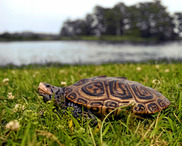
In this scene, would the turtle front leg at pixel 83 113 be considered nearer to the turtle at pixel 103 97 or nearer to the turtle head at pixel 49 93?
the turtle at pixel 103 97

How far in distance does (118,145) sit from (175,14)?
4564 inches

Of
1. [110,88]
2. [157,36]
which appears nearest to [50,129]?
[110,88]

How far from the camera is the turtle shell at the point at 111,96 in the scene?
2.71m

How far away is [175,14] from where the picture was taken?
325 feet

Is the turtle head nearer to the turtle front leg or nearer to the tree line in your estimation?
the turtle front leg

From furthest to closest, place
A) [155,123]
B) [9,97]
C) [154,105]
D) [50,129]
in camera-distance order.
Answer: [9,97]
[154,105]
[155,123]
[50,129]

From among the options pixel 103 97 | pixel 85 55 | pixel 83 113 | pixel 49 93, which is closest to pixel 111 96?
pixel 103 97

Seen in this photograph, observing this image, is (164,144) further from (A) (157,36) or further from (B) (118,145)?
(A) (157,36)

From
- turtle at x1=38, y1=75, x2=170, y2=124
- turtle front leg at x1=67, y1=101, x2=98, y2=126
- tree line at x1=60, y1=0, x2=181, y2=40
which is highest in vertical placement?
tree line at x1=60, y1=0, x2=181, y2=40

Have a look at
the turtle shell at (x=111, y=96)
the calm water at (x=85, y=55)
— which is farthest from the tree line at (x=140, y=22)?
the turtle shell at (x=111, y=96)

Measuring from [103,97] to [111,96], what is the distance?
0.14m

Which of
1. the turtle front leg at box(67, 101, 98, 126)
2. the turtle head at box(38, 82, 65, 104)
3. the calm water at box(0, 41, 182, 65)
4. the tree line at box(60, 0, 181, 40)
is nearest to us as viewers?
the turtle front leg at box(67, 101, 98, 126)

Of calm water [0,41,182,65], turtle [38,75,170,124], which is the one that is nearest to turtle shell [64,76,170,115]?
turtle [38,75,170,124]

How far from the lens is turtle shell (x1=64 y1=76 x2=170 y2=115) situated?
2.71m
